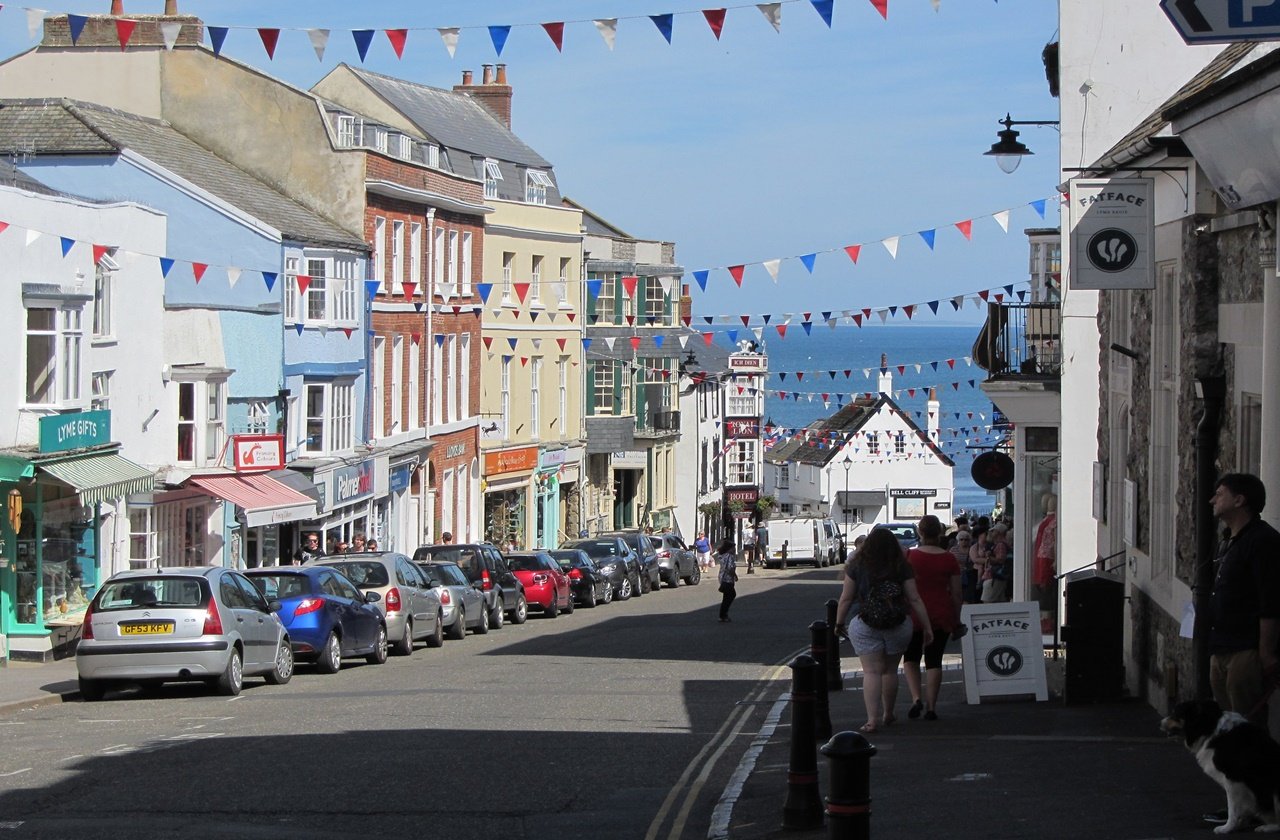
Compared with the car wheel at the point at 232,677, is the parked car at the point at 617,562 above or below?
below

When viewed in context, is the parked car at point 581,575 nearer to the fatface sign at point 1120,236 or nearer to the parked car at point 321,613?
the parked car at point 321,613

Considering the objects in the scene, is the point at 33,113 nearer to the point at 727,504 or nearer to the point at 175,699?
the point at 175,699

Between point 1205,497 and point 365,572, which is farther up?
point 1205,497

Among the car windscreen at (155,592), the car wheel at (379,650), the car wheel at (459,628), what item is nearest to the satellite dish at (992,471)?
the car wheel at (379,650)

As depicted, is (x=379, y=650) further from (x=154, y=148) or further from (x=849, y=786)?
(x=849, y=786)

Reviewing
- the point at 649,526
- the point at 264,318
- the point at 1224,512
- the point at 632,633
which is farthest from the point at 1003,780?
the point at 649,526

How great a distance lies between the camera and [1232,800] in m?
8.50

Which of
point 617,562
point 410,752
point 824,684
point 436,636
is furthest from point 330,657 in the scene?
point 617,562

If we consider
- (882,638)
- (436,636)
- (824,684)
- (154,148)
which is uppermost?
(154,148)

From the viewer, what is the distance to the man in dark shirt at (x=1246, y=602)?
9.09m

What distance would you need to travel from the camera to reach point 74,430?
2589cm

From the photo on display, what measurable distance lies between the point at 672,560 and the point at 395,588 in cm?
2610

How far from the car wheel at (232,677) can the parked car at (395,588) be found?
6.23 meters

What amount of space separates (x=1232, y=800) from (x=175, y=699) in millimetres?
13011
